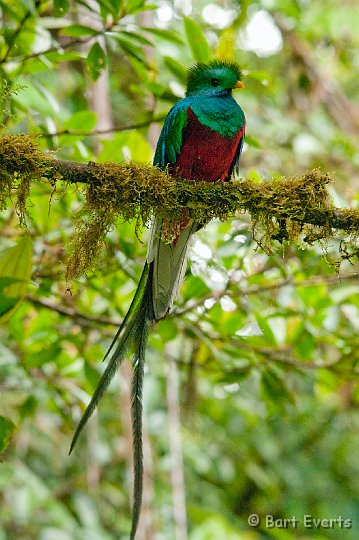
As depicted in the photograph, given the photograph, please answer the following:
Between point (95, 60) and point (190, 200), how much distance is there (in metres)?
0.72

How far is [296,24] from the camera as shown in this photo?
179 inches

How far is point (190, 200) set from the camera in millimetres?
2031

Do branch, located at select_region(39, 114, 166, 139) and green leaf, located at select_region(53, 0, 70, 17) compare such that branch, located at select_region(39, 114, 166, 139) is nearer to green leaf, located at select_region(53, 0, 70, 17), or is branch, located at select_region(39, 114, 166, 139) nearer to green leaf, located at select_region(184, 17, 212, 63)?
green leaf, located at select_region(184, 17, 212, 63)

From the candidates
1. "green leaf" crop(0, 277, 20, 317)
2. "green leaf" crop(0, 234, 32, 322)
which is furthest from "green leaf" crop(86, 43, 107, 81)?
"green leaf" crop(0, 277, 20, 317)

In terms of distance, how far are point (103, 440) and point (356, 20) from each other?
3.19 metres

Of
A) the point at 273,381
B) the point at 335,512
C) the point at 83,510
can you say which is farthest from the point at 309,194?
the point at 335,512

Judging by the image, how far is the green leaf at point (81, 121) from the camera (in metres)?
2.53

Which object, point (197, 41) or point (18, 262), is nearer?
point (18, 262)

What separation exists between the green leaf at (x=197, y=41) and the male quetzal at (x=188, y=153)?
0.04 m

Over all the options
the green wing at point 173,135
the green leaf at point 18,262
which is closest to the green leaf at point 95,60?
the green wing at point 173,135

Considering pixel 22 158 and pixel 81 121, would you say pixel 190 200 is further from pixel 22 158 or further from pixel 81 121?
pixel 81 121

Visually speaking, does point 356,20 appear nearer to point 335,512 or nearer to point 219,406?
point 219,406

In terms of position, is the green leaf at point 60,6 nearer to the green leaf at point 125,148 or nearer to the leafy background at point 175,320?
the leafy background at point 175,320

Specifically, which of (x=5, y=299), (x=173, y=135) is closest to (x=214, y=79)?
(x=173, y=135)
